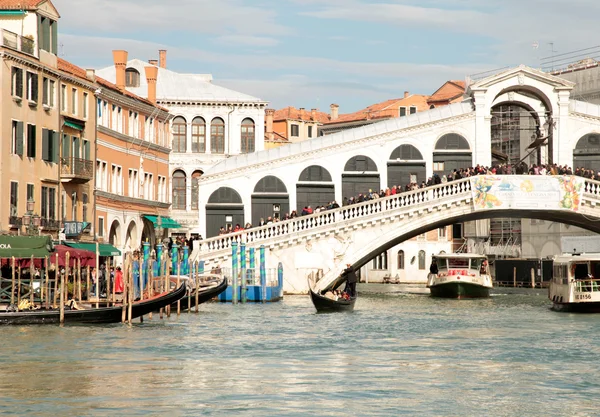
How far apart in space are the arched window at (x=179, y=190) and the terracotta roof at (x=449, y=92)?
2186cm

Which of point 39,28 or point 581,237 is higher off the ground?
point 39,28

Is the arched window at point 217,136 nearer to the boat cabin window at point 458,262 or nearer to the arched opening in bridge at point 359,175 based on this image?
the arched opening in bridge at point 359,175

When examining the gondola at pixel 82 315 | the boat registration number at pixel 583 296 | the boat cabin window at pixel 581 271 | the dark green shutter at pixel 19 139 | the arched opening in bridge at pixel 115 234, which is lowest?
the gondola at pixel 82 315

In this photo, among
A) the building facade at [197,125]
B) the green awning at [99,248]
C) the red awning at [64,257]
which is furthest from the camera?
the building facade at [197,125]

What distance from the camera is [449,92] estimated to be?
71.3m

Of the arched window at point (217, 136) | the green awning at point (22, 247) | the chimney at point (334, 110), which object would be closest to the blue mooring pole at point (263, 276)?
the green awning at point (22, 247)

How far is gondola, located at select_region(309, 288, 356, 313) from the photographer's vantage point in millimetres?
29536

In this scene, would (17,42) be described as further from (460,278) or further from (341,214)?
(460,278)

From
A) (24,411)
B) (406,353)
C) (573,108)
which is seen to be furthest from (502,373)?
(573,108)

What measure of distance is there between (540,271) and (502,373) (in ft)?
113

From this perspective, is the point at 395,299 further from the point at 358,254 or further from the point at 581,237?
the point at 581,237

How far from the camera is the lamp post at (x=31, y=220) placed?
29.6 meters

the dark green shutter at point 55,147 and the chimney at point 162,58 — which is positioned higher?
the chimney at point 162,58

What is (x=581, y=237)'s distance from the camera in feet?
168
